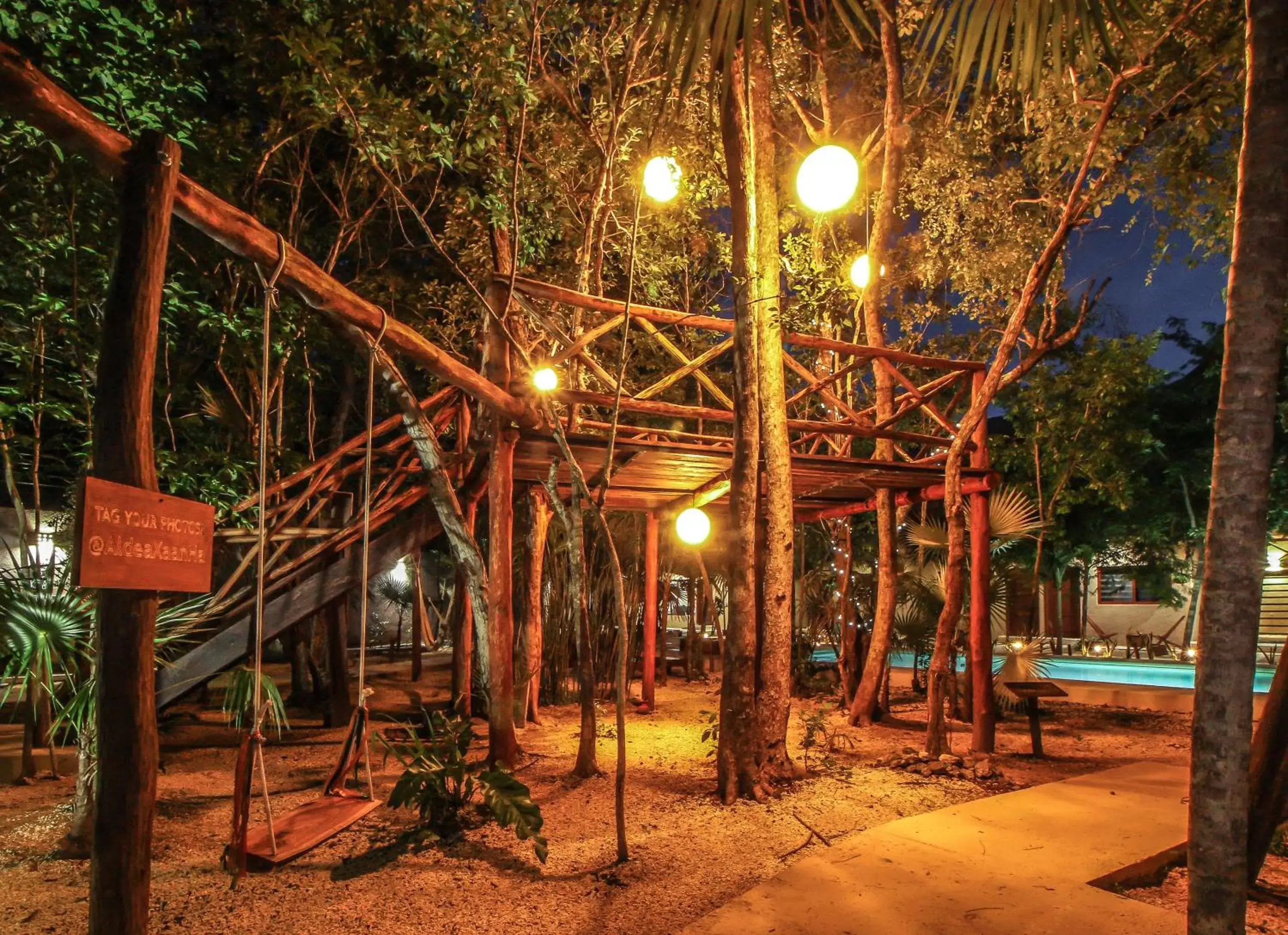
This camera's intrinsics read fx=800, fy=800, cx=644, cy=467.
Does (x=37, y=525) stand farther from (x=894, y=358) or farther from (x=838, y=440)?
(x=838, y=440)

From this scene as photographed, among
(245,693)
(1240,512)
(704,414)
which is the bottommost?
(245,693)

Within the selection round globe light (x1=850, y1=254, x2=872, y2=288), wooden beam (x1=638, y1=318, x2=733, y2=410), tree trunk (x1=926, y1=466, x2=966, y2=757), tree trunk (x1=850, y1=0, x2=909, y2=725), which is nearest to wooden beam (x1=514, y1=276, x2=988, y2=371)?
wooden beam (x1=638, y1=318, x2=733, y2=410)

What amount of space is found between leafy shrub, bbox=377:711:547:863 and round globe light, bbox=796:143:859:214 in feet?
13.1

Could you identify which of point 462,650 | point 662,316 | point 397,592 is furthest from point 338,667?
point 397,592

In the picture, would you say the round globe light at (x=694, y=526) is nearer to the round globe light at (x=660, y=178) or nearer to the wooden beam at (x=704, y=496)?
the wooden beam at (x=704, y=496)

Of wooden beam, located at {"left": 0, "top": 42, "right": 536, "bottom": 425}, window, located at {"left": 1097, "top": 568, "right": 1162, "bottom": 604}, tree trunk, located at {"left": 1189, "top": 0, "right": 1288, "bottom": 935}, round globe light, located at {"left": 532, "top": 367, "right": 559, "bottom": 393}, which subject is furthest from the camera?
window, located at {"left": 1097, "top": 568, "right": 1162, "bottom": 604}

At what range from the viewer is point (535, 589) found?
8867mm

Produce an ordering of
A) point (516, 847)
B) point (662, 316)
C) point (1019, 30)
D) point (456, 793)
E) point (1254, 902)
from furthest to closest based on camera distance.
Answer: point (662, 316)
point (456, 793)
point (516, 847)
point (1254, 902)
point (1019, 30)

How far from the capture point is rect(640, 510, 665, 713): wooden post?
408 inches

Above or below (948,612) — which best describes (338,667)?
below

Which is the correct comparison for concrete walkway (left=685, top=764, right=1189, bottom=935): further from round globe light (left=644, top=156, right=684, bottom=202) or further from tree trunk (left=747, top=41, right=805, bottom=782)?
round globe light (left=644, top=156, right=684, bottom=202)

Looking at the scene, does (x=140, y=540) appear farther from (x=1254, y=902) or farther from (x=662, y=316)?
(x=1254, y=902)

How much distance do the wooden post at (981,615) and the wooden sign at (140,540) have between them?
687 cm

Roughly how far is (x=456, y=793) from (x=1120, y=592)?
24.1 m
